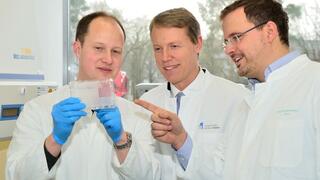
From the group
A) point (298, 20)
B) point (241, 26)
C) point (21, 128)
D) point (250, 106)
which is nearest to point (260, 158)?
point (250, 106)

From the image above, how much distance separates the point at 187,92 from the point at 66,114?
75 cm

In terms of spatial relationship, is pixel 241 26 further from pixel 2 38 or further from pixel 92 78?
pixel 2 38

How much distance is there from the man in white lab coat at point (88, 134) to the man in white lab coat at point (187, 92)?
0.64ft

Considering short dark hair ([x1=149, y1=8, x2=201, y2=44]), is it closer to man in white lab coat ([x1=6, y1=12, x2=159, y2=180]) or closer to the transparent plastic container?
man in white lab coat ([x1=6, y1=12, x2=159, y2=180])

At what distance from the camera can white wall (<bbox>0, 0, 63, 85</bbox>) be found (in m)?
2.09

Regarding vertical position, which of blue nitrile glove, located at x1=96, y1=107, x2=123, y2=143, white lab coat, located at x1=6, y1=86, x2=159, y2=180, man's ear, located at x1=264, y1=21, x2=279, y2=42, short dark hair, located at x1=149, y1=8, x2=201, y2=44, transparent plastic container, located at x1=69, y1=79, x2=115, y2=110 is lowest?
white lab coat, located at x1=6, y1=86, x2=159, y2=180

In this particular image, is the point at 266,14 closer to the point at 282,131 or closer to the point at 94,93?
the point at 282,131

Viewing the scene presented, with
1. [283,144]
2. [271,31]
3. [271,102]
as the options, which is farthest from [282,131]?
[271,31]

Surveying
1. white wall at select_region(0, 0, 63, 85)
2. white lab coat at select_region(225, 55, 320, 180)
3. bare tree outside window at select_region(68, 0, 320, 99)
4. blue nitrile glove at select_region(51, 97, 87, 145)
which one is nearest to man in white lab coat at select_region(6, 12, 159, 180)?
blue nitrile glove at select_region(51, 97, 87, 145)

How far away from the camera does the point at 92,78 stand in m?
1.55

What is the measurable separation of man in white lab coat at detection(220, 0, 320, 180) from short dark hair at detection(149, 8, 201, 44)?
0.81 feet

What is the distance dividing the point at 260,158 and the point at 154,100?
759 mm

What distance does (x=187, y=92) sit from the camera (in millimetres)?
1812

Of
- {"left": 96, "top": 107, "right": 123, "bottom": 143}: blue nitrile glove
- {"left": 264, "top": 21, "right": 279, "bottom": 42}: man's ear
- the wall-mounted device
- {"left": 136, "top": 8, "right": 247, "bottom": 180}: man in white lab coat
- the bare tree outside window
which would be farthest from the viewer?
the bare tree outside window
